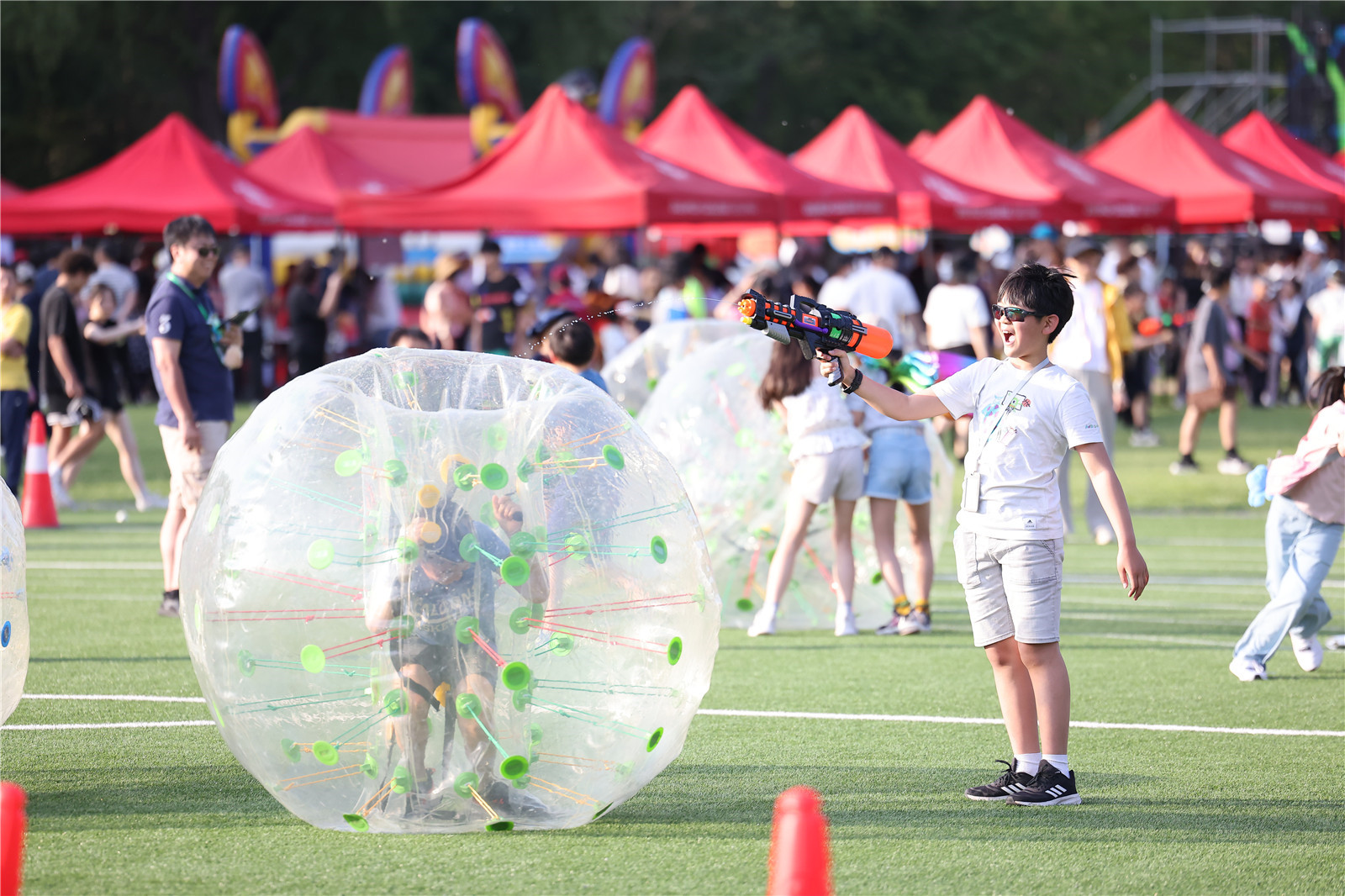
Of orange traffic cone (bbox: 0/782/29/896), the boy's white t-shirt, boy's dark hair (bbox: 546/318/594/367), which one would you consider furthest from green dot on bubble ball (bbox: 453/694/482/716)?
boy's dark hair (bbox: 546/318/594/367)

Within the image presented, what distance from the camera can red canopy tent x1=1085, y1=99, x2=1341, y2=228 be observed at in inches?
885

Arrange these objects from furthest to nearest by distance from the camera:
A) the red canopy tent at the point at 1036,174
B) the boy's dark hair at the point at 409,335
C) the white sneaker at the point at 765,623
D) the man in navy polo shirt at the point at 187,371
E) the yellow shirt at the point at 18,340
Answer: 1. the red canopy tent at the point at 1036,174
2. the yellow shirt at the point at 18,340
3. the boy's dark hair at the point at 409,335
4. the white sneaker at the point at 765,623
5. the man in navy polo shirt at the point at 187,371

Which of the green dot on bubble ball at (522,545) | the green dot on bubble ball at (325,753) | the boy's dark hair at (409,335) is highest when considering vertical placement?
the boy's dark hair at (409,335)

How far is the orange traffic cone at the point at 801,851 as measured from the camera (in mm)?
3580

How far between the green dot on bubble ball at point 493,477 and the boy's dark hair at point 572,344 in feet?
9.07

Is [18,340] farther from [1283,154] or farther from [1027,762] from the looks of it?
[1283,154]

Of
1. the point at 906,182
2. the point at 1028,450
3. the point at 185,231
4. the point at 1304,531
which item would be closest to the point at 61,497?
the point at 185,231

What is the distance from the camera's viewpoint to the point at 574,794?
16.3 ft

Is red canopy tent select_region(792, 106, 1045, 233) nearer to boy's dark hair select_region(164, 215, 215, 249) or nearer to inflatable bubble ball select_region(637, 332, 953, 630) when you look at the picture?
inflatable bubble ball select_region(637, 332, 953, 630)

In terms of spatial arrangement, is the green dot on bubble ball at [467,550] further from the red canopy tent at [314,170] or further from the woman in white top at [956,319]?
the red canopy tent at [314,170]

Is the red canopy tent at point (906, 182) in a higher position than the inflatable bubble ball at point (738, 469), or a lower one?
higher

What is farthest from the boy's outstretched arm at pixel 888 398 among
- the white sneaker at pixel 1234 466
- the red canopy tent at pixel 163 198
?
the red canopy tent at pixel 163 198

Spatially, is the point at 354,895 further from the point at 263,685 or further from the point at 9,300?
the point at 9,300

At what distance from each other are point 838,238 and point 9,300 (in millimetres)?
26102
